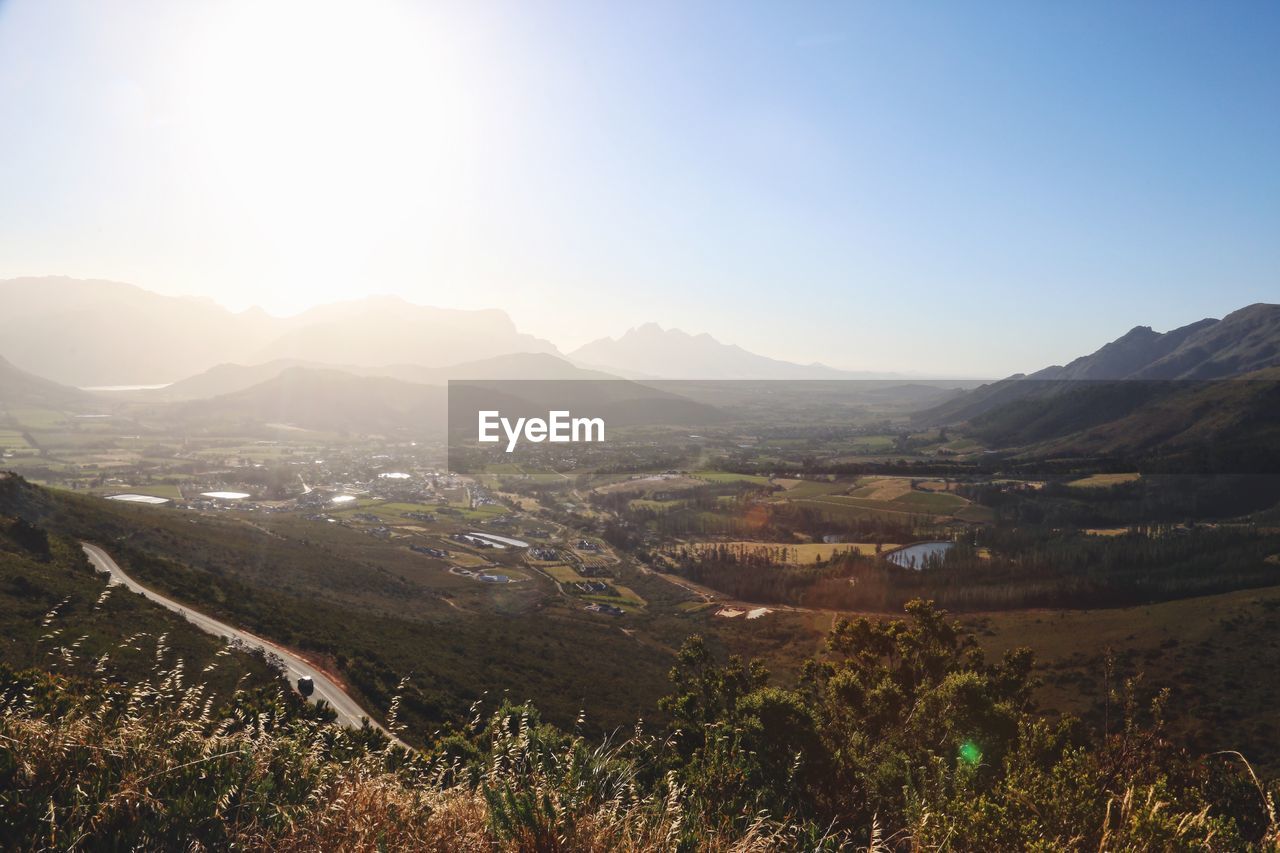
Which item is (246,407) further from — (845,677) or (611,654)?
(845,677)

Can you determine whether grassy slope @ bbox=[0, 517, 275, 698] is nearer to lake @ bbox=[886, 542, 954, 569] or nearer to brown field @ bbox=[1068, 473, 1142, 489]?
lake @ bbox=[886, 542, 954, 569]

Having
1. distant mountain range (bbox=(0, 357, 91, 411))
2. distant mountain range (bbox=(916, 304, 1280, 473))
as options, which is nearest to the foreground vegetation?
distant mountain range (bbox=(916, 304, 1280, 473))

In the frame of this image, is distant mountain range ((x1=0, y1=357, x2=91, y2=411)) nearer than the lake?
No

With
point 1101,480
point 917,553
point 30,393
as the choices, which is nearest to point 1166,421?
point 1101,480

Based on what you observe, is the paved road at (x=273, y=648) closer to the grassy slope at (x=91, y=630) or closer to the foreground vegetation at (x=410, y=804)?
the grassy slope at (x=91, y=630)

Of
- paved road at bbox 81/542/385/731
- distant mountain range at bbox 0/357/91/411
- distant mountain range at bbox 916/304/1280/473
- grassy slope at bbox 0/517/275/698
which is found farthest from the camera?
distant mountain range at bbox 0/357/91/411

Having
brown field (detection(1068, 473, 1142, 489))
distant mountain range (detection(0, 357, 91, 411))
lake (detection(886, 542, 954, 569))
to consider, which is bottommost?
lake (detection(886, 542, 954, 569))

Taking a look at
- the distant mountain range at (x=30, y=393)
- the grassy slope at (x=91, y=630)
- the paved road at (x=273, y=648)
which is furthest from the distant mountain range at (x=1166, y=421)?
the distant mountain range at (x=30, y=393)

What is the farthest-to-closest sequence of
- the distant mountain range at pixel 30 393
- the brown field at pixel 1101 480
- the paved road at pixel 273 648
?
1. the distant mountain range at pixel 30 393
2. the brown field at pixel 1101 480
3. the paved road at pixel 273 648

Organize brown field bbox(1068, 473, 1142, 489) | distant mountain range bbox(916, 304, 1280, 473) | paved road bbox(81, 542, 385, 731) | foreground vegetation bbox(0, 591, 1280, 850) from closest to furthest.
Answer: foreground vegetation bbox(0, 591, 1280, 850) < paved road bbox(81, 542, 385, 731) < brown field bbox(1068, 473, 1142, 489) < distant mountain range bbox(916, 304, 1280, 473)
